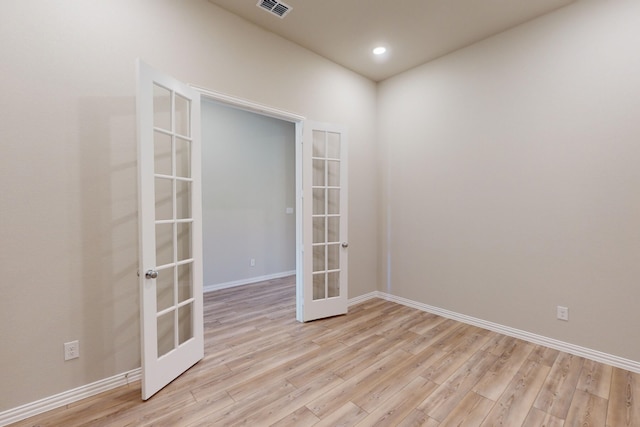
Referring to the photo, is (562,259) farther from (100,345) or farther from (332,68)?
(100,345)

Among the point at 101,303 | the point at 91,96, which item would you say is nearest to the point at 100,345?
the point at 101,303

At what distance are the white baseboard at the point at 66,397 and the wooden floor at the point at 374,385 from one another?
0.05 meters

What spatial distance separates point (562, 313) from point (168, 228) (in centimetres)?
371

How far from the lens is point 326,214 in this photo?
3543mm

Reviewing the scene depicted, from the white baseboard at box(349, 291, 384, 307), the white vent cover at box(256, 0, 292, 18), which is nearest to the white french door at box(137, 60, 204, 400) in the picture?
the white vent cover at box(256, 0, 292, 18)

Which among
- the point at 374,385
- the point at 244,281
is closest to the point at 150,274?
the point at 374,385

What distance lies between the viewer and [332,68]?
3.71m

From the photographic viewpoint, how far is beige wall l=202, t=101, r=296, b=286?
470cm

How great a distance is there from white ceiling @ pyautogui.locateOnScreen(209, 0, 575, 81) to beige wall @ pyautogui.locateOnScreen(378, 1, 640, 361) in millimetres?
214

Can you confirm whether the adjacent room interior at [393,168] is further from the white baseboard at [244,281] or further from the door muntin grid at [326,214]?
the white baseboard at [244,281]

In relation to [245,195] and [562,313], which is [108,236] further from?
[562,313]

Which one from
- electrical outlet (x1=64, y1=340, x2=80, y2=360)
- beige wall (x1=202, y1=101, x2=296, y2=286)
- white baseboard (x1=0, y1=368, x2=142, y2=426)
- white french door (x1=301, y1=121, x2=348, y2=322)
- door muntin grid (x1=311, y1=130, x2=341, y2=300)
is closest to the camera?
white baseboard (x1=0, y1=368, x2=142, y2=426)

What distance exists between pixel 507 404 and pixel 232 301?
339cm

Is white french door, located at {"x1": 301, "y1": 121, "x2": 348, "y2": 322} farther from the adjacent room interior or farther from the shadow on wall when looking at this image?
the shadow on wall
